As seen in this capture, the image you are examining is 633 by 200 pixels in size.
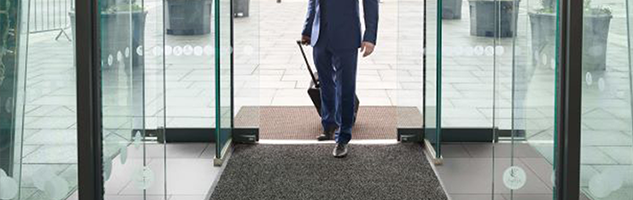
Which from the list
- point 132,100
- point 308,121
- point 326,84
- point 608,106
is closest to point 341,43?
point 326,84

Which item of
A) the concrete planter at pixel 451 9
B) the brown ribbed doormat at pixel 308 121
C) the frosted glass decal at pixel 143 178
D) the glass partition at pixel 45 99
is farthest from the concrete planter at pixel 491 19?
the glass partition at pixel 45 99

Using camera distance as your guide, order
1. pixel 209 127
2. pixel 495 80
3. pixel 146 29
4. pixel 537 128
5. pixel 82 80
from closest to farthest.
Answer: pixel 82 80
pixel 537 128
pixel 146 29
pixel 495 80
pixel 209 127

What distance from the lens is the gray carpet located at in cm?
412

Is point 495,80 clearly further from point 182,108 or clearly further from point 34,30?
point 34,30

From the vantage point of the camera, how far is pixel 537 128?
3.45m

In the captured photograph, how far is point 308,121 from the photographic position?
243 inches

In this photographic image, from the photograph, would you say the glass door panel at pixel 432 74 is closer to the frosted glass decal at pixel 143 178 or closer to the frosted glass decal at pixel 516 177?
the frosted glass decal at pixel 516 177

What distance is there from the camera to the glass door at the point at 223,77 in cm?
478

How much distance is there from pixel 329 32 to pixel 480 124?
117cm

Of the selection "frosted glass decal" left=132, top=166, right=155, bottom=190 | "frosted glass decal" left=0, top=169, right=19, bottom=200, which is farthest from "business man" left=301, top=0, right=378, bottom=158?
"frosted glass decal" left=0, top=169, right=19, bottom=200

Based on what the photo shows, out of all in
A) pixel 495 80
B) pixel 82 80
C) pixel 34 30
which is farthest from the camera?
pixel 495 80

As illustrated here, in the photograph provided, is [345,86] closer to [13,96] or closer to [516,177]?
[516,177]

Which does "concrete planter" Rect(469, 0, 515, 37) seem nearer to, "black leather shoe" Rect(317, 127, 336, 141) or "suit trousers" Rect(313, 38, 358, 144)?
"suit trousers" Rect(313, 38, 358, 144)

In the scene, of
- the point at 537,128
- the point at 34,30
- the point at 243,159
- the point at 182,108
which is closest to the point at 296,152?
the point at 243,159
